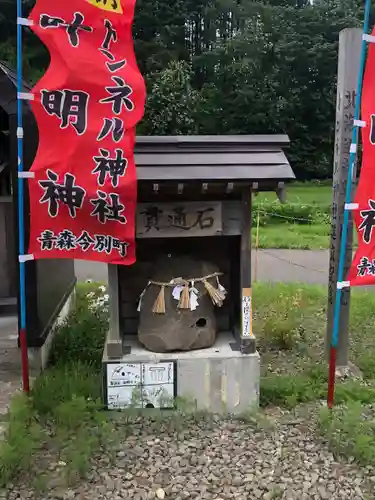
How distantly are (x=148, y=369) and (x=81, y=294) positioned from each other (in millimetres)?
4673

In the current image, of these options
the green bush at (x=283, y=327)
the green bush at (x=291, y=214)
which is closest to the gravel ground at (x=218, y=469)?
the green bush at (x=283, y=327)

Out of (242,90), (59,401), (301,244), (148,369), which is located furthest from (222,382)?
(242,90)

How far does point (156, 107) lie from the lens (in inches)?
1131

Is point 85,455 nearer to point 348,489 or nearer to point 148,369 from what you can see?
point 148,369

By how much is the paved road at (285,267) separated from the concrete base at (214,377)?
265 inches

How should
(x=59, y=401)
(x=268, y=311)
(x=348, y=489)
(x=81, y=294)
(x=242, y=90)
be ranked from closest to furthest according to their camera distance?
(x=348, y=489)
(x=59, y=401)
(x=268, y=311)
(x=81, y=294)
(x=242, y=90)

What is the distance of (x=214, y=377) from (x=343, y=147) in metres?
2.87

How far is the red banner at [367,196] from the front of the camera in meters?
4.45

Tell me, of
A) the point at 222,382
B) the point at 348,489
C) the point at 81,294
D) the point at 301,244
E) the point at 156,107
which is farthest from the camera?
the point at 156,107

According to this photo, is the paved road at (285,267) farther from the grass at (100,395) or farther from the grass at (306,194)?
the grass at (306,194)

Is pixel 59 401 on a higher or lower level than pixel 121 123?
lower

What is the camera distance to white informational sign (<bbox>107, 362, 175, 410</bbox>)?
4953 millimetres

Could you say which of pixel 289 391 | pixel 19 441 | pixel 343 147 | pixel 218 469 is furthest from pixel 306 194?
pixel 19 441

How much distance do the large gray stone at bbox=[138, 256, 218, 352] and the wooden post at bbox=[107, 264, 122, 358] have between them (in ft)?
0.95
